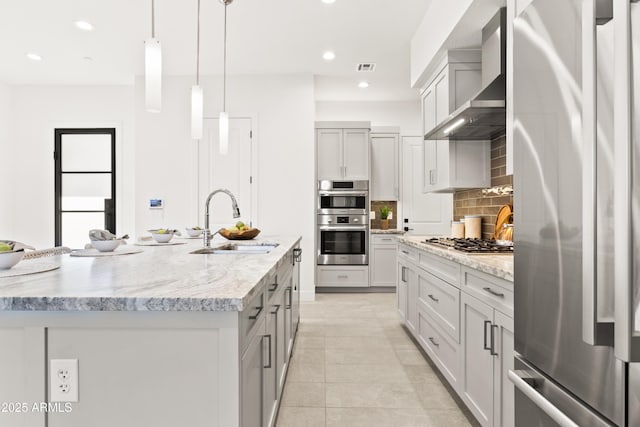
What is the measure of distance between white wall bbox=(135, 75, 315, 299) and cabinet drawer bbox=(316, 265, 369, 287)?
416 millimetres

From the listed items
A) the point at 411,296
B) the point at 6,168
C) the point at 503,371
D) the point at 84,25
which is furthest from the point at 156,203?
the point at 503,371

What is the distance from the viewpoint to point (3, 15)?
338 centimetres

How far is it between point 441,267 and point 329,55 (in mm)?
2951

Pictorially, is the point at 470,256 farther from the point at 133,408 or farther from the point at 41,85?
the point at 41,85

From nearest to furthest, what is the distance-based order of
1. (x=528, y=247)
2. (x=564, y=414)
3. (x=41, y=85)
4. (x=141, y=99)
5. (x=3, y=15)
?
(x=564, y=414), (x=528, y=247), (x=3, y=15), (x=141, y=99), (x=41, y=85)

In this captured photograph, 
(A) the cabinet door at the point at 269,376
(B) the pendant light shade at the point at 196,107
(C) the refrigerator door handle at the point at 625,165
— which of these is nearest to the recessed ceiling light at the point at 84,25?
(B) the pendant light shade at the point at 196,107

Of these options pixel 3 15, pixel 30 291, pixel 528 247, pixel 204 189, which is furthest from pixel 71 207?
pixel 528 247

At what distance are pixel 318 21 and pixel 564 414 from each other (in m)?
3.53

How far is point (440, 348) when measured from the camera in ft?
7.58

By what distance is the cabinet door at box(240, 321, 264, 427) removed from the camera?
1.00m

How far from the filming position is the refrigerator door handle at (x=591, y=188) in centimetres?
70

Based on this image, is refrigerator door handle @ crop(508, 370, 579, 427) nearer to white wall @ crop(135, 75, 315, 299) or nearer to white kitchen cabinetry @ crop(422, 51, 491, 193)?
white kitchen cabinetry @ crop(422, 51, 491, 193)

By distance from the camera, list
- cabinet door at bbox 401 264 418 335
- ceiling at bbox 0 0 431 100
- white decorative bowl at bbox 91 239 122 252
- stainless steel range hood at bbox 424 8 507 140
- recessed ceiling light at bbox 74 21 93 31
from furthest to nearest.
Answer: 1. recessed ceiling light at bbox 74 21 93 31
2. ceiling at bbox 0 0 431 100
3. cabinet door at bbox 401 264 418 335
4. stainless steel range hood at bbox 424 8 507 140
5. white decorative bowl at bbox 91 239 122 252

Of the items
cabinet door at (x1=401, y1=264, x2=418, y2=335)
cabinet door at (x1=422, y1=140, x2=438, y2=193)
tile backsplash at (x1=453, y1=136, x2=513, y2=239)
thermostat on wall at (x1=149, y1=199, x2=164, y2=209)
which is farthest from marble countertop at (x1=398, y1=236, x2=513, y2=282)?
thermostat on wall at (x1=149, y1=199, x2=164, y2=209)
